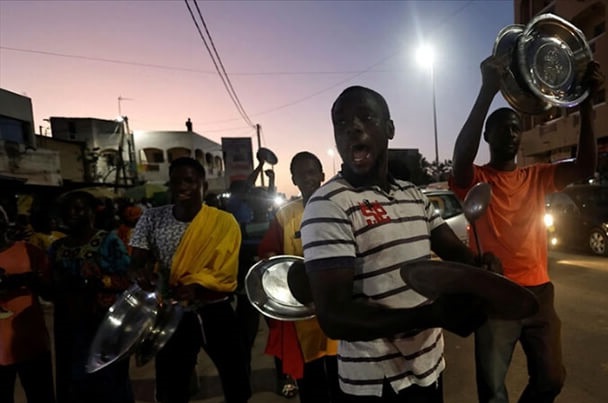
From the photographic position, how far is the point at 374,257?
1.27 m

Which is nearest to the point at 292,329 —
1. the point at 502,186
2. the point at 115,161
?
the point at 502,186

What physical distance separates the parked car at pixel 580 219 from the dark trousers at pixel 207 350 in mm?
9048

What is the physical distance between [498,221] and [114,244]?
2.69 meters

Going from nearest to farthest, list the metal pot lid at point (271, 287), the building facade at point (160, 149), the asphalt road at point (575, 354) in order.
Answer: the metal pot lid at point (271, 287), the asphalt road at point (575, 354), the building facade at point (160, 149)

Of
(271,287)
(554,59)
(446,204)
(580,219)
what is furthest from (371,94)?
(580,219)

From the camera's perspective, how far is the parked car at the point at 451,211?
6955 mm

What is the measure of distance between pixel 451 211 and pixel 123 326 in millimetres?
6327

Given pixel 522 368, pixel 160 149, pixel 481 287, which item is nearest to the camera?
pixel 481 287

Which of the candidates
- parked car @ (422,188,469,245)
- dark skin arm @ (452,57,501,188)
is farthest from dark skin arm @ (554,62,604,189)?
parked car @ (422,188,469,245)

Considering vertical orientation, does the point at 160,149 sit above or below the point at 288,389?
above

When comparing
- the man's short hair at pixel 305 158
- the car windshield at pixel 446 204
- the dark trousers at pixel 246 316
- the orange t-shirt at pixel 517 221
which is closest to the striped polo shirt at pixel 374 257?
the orange t-shirt at pixel 517 221

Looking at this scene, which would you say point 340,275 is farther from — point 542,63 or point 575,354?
point 575,354

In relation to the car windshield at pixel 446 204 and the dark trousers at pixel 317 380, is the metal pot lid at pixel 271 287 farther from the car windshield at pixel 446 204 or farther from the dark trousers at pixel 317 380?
the car windshield at pixel 446 204

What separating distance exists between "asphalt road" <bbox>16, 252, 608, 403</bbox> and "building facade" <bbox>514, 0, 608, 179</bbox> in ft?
39.2
